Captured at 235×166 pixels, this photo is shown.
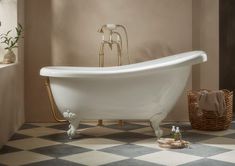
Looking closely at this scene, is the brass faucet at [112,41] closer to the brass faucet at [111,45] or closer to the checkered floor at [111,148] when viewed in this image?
the brass faucet at [111,45]

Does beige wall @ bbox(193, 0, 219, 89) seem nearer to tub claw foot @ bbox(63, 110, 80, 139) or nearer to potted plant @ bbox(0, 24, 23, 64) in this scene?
tub claw foot @ bbox(63, 110, 80, 139)

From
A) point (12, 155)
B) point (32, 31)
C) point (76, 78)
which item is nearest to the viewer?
point (12, 155)

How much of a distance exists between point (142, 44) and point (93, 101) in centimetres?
120

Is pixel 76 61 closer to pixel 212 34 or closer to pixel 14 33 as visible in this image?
pixel 14 33

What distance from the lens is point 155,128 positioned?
435 cm

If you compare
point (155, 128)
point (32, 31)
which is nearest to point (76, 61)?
point (32, 31)

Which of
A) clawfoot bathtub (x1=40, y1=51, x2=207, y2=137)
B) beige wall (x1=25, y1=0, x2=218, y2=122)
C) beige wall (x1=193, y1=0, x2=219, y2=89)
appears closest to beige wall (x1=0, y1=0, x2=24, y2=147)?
beige wall (x1=25, y1=0, x2=218, y2=122)

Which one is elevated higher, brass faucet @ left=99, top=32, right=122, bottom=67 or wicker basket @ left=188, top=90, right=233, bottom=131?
brass faucet @ left=99, top=32, right=122, bottom=67

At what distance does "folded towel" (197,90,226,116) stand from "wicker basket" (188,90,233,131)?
5 cm

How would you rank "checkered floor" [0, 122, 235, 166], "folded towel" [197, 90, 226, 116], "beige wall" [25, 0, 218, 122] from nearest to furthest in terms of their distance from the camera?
"checkered floor" [0, 122, 235, 166] < "folded towel" [197, 90, 226, 116] < "beige wall" [25, 0, 218, 122]

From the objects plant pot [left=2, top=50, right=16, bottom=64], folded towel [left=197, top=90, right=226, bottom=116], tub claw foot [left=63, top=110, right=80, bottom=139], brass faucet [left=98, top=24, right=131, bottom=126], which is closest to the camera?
tub claw foot [left=63, top=110, right=80, bottom=139]

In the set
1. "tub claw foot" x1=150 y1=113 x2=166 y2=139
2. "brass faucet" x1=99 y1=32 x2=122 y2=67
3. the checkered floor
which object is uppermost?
"brass faucet" x1=99 y1=32 x2=122 y2=67

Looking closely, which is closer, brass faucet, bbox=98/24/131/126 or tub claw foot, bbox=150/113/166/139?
tub claw foot, bbox=150/113/166/139

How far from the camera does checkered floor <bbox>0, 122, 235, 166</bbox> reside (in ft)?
11.5
